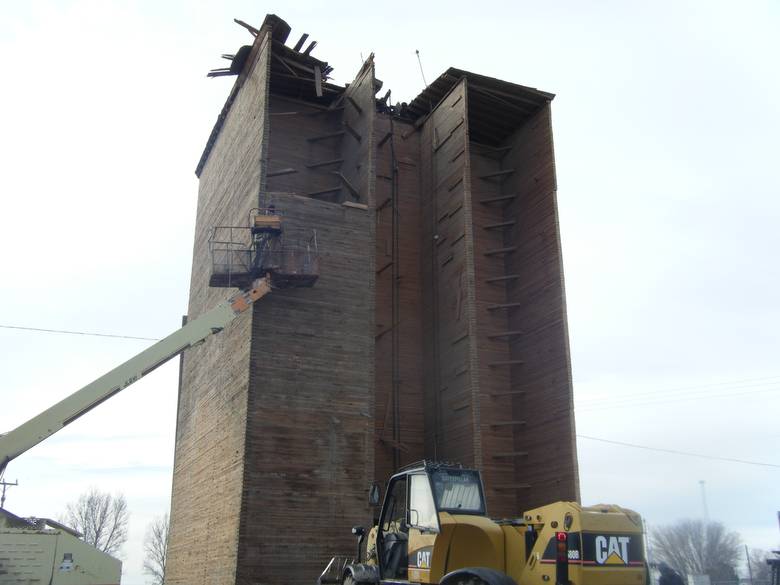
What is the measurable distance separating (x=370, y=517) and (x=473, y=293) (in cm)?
763

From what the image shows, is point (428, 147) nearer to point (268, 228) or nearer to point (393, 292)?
point (393, 292)

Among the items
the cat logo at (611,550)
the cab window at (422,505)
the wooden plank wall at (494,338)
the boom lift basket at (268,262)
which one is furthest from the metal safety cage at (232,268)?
the cat logo at (611,550)

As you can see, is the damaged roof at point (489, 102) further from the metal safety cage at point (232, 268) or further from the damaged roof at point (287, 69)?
the metal safety cage at point (232, 268)

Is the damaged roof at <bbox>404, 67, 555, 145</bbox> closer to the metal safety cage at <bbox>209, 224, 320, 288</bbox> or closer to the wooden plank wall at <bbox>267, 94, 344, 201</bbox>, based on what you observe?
the wooden plank wall at <bbox>267, 94, 344, 201</bbox>

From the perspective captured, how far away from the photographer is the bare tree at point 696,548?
210 ft

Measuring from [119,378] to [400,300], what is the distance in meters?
10.6

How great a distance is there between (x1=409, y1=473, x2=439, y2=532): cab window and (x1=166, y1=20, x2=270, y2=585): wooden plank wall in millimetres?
9339

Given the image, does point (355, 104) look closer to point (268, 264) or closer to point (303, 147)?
point (303, 147)

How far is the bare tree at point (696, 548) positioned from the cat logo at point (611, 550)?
5911cm

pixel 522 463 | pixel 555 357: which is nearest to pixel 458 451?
pixel 522 463

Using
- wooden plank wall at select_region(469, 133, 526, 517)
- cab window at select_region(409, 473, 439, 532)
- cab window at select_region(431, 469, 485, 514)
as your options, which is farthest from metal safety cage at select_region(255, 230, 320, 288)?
cab window at select_region(431, 469, 485, 514)

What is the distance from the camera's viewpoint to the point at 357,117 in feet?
84.8

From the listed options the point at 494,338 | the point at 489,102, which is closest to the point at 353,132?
the point at 489,102

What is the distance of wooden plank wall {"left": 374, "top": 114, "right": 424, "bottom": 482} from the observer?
2475 centimetres
